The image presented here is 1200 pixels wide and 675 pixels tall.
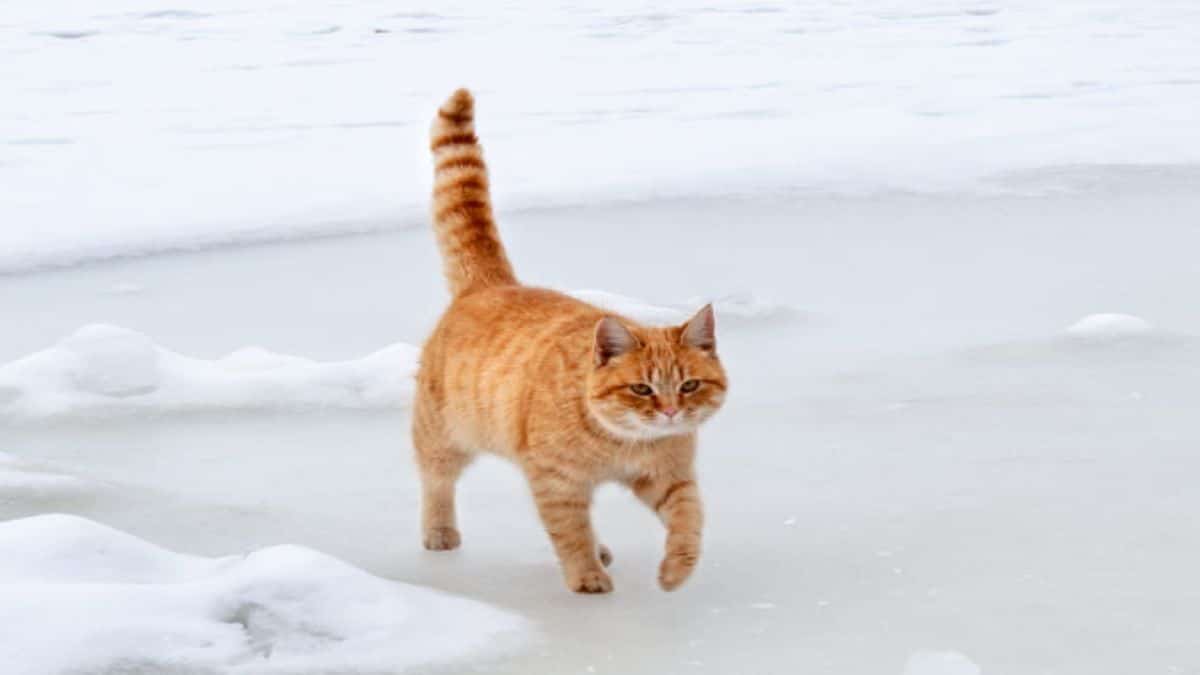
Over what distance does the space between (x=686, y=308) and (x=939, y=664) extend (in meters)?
2.79

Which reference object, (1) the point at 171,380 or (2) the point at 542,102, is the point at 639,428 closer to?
(1) the point at 171,380

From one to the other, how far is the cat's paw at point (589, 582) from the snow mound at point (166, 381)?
4.63 feet

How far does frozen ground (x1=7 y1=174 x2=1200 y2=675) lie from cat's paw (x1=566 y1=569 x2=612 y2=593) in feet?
0.13

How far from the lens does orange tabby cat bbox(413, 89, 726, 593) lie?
3.45 meters

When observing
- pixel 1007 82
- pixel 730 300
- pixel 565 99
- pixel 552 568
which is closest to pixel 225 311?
pixel 730 300

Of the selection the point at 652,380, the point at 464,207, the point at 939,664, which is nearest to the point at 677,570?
the point at 652,380

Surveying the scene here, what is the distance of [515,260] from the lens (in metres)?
6.55

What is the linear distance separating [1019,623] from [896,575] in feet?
1.11

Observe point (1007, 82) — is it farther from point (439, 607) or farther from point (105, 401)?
point (439, 607)

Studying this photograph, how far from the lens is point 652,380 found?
11.3 feet

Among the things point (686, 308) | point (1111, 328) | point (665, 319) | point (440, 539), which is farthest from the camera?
point (686, 308)

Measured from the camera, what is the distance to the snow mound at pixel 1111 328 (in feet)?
16.8

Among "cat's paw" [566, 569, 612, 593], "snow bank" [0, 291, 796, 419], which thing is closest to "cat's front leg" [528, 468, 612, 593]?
"cat's paw" [566, 569, 612, 593]

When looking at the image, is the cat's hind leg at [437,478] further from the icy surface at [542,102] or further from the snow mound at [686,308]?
the icy surface at [542,102]
